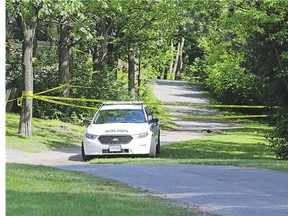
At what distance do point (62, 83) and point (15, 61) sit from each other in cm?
370

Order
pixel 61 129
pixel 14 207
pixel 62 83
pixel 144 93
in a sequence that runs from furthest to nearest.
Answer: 1. pixel 144 93
2. pixel 62 83
3. pixel 61 129
4. pixel 14 207

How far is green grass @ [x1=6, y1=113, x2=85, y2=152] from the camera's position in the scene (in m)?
22.0

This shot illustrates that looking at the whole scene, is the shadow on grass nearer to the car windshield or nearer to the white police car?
the car windshield

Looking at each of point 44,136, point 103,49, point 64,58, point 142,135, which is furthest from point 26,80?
→ point 103,49

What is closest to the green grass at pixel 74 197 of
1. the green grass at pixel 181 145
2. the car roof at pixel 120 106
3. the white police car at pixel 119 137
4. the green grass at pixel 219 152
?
the green grass at pixel 219 152

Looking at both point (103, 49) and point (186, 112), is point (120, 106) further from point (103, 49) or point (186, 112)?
point (186, 112)

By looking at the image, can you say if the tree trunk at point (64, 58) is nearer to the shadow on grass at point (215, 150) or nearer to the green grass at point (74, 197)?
the shadow on grass at point (215, 150)

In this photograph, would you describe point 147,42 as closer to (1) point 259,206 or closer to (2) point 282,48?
(2) point 282,48

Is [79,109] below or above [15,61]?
below

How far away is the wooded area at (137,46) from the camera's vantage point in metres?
20.8

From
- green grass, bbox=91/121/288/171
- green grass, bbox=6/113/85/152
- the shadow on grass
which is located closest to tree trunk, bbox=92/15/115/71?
green grass, bbox=6/113/85/152

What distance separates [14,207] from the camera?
320 inches

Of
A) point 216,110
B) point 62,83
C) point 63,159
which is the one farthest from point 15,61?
point 216,110

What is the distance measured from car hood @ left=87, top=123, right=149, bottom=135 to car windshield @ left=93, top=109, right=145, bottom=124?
1.36 feet
